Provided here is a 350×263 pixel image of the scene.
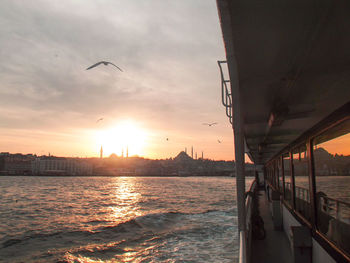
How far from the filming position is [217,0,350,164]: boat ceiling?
260cm

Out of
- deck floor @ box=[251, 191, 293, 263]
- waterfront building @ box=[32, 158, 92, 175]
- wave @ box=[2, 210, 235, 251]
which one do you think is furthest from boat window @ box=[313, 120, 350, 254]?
waterfront building @ box=[32, 158, 92, 175]

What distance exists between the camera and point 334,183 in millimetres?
3605

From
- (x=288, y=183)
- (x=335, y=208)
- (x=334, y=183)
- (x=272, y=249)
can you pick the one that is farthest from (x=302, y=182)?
(x=288, y=183)

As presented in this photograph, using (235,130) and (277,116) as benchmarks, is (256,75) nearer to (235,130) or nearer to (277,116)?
(235,130)

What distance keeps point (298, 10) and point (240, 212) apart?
2975 millimetres

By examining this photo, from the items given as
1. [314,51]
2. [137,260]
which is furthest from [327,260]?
[137,260]

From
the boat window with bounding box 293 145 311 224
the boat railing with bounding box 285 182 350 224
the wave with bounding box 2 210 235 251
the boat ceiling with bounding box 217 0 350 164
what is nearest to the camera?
the boat ceiling with bounding box 217 0 350 164

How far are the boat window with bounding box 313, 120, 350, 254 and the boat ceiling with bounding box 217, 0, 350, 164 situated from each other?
0.90m

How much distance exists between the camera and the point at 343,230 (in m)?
3.17

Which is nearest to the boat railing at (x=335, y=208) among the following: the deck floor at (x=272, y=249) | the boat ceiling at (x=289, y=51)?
the boat ceiling at (x=289, y=51)

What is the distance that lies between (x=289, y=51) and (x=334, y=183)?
1.70 m

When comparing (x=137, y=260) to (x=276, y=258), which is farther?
(x=137, y=260)

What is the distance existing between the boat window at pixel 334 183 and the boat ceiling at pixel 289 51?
905mm

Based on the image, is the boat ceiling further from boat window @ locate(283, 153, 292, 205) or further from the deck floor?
the deck floor
